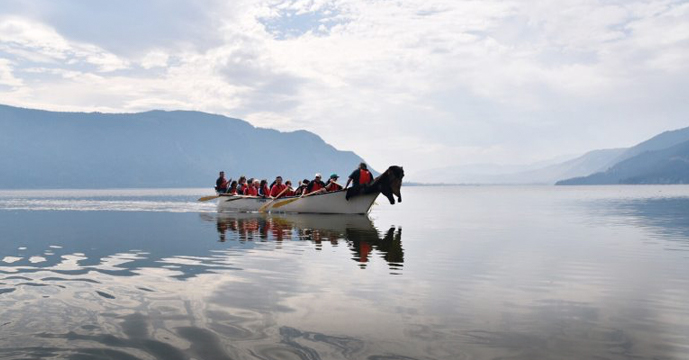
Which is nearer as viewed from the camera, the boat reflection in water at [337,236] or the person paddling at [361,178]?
the boat reflection in water at [337,236]

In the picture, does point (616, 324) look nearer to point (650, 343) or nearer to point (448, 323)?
point (650, 343)

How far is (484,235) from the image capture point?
26750 mm

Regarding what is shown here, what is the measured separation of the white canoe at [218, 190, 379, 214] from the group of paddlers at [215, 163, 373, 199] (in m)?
0.58

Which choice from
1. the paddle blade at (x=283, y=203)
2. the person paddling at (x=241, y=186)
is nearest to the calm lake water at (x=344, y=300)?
the paddle blade at (x=283, y=203)

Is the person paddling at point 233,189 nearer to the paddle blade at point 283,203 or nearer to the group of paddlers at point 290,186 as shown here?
the group of paddlers at point 290,186

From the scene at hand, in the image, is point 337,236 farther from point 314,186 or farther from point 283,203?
point 283,203

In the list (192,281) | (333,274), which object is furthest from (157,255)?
(333,274)

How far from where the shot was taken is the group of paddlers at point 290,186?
124 feet

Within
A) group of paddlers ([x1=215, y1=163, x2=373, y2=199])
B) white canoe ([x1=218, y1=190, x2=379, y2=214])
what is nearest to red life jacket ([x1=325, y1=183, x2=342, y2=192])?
group of paddlers ([x1=215, y1=163, x2=373, y2=199])

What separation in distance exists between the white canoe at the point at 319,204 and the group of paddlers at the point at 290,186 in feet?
1.91

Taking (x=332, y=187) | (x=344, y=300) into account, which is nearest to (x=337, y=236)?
(x=344, y=300)

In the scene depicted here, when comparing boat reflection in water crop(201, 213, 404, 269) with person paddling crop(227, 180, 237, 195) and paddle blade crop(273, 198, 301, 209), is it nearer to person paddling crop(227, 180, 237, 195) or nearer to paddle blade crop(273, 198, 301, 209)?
paddle blade crop(273, 198, 301, 209)

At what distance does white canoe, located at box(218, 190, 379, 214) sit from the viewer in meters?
39.3

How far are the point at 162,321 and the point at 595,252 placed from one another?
53.3 feet
